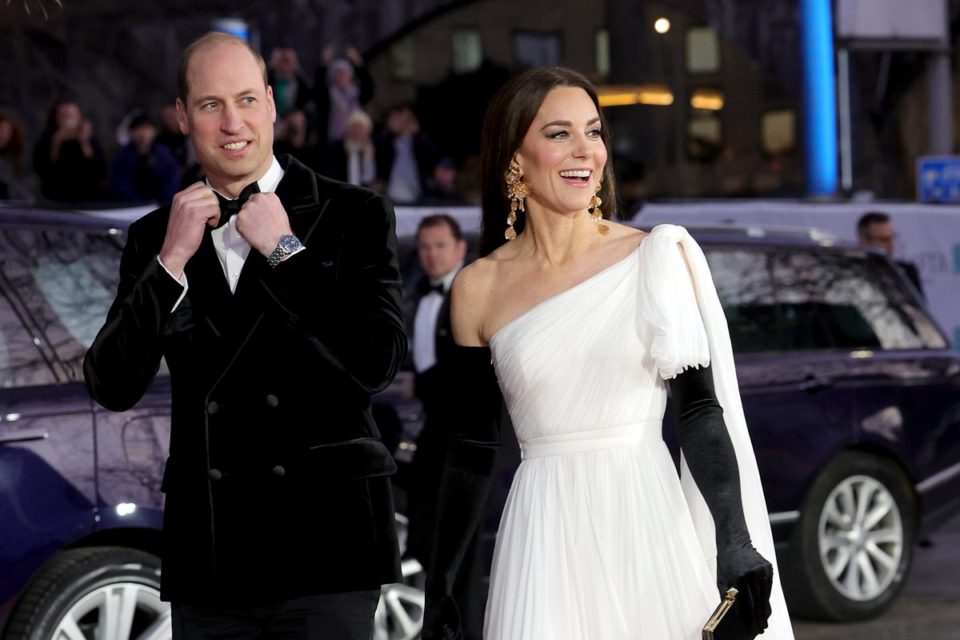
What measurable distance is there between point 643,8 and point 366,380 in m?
23.5

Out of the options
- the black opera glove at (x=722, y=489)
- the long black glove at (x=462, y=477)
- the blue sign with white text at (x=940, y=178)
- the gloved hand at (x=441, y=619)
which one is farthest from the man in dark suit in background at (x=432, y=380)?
the blue sign with white text at (x=940, y=178)

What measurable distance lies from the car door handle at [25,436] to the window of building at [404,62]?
2093 centimetres

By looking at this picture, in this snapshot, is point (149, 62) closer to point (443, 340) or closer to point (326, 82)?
point (326, 82)

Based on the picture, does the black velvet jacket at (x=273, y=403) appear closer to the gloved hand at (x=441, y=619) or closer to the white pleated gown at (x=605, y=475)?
the gloved hand at (x=441, y=619)

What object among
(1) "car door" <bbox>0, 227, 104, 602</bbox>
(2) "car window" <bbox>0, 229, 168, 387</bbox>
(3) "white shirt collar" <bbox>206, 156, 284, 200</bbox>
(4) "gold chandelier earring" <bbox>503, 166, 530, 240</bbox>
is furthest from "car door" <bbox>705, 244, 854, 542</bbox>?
(3) "white shirt collar" <bbox>206, 156, 284, 200</bbox>

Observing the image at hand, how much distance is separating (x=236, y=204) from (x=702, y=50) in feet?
75.3

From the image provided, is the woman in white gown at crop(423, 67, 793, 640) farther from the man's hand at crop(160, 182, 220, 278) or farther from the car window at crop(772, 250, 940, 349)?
the car window at crop(772, 250, 940, 349)

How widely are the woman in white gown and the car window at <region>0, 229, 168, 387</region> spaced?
2.30 metres

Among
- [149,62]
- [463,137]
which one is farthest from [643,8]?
[149,62]

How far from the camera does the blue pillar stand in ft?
70.4

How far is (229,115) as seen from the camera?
388 centimetres

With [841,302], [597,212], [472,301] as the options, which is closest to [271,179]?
[472,301]

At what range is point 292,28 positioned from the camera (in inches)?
971

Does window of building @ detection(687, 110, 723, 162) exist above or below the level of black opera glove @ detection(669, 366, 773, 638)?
above
